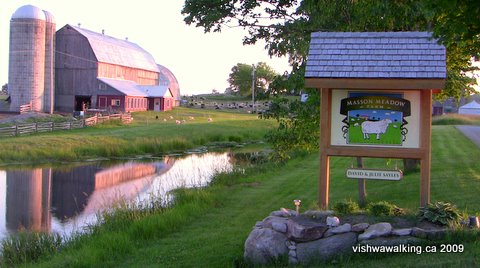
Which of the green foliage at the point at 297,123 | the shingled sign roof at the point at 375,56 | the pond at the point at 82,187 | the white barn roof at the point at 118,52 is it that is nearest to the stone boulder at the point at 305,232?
the shingled sign roof at the point at 375,56

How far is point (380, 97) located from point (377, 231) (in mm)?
2738

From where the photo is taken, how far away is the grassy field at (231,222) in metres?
9.35

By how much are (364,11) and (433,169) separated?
715cm

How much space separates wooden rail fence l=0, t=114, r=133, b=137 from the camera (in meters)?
39.3

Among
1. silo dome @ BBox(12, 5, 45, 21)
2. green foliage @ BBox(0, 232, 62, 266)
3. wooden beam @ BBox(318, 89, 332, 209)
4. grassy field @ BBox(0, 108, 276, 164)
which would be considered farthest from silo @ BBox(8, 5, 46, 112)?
wooden beam @ BBox(318, 89, 332, 209)

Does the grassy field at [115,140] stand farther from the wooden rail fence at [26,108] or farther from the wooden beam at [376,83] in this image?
the wooden beam at [376,83]

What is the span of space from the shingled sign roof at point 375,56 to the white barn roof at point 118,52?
53.1 meters

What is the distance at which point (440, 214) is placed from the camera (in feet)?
29.8

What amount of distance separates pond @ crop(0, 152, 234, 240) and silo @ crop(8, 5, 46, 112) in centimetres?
2715

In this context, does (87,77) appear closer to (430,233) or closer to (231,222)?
(231,222)

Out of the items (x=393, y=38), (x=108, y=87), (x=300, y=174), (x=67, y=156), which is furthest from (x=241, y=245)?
(x=108, y=87)

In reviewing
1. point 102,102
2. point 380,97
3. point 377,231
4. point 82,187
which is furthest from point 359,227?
point 102,102

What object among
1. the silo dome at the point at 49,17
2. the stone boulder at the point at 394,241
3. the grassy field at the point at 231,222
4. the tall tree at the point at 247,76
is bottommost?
the grassy field at the point at 231,222

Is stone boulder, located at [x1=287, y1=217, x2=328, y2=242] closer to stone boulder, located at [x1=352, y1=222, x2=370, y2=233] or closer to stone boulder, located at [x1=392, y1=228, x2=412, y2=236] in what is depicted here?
stone boulder, located at [x1=352, y1=222, x2=370, y2=233]
